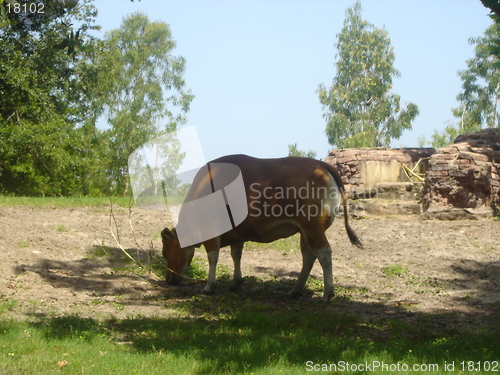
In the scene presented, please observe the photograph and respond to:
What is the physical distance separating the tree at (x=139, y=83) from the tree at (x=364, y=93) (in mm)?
12236

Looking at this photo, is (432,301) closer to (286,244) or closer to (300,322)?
(300,322)

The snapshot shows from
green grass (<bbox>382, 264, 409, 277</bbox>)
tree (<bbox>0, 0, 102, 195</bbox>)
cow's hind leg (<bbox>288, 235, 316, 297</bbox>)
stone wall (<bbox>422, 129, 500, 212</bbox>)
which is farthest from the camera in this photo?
tree (<bbox>0, 0, 102, 195</bbox>)

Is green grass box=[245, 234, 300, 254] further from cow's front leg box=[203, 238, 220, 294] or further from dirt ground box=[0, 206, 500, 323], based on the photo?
cow's front leg box=[203, 238, 220, 294]

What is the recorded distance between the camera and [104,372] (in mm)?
4809

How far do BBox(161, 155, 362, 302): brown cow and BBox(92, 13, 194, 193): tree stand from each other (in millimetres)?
29547

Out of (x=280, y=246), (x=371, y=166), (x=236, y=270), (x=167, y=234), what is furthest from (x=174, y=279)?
(x=371, y=166)

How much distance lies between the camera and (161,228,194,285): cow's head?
8.91 m

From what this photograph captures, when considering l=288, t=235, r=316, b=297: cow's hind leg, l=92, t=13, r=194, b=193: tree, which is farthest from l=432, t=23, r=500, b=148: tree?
l=288, t=235, r=316, b=297: cow's hind leg

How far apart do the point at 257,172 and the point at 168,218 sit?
5.34 m

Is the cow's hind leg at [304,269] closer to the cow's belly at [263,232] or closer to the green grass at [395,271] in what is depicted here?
the cow's belly at [263,232]

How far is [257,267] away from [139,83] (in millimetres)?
32636

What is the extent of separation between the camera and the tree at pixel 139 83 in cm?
3834

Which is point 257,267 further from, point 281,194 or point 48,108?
point 48,108

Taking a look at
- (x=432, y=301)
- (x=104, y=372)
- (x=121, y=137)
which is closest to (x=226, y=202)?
(x=432, y=301)
